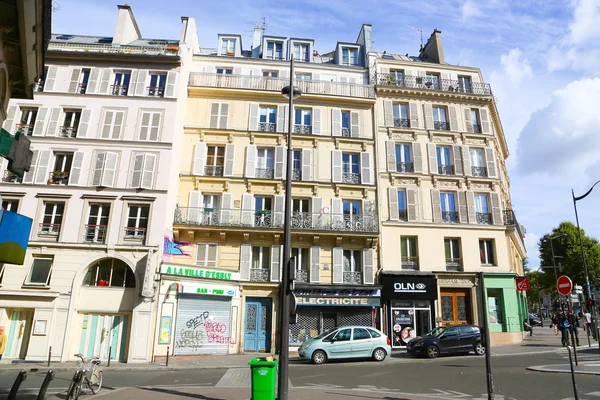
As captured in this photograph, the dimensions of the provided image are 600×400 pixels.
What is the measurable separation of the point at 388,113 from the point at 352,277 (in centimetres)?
1061

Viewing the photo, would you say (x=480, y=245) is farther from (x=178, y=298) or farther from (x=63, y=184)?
(x=63, y=184)

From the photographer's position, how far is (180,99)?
22734mm

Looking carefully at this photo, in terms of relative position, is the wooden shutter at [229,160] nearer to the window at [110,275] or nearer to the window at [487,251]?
the window at [110,275]

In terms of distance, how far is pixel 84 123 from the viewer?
2133 centimetres

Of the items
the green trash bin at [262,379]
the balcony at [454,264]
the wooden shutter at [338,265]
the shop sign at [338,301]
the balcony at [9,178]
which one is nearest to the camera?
the green trash bin at [262,379]

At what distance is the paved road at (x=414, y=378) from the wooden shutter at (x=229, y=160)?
1134cm

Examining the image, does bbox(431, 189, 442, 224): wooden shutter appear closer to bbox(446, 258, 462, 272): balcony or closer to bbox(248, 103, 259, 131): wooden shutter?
bbox(446, 258, 462, 272): balcony

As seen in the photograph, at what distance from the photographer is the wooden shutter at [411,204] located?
24.1 meters

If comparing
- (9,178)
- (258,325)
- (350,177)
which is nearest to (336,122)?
(350,177)

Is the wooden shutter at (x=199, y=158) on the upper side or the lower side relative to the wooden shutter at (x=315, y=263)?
upper

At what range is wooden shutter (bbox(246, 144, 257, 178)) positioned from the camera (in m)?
23.5

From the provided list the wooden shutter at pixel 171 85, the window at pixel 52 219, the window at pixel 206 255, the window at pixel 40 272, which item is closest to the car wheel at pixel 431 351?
the window at pixel 206 255

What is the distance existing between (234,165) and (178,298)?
8.14 metres

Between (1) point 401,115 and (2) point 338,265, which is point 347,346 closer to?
(2) point 338,265
